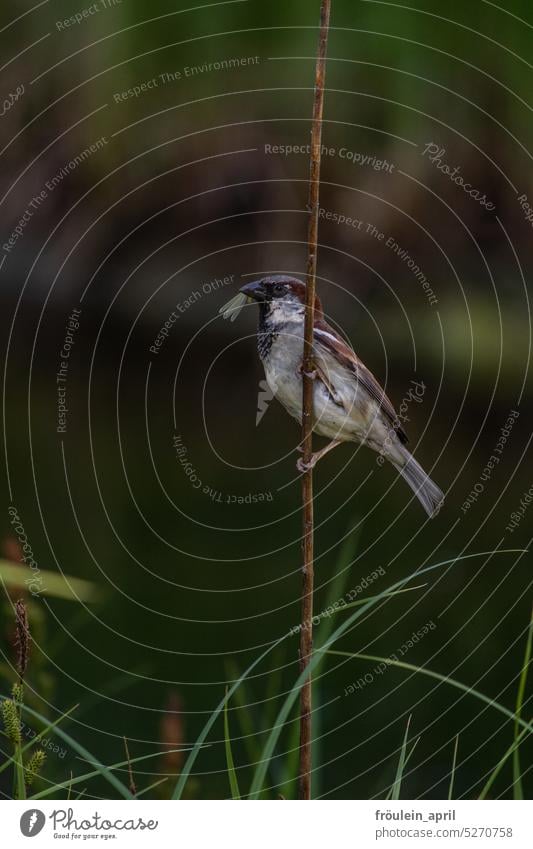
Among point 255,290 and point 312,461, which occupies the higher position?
point 255,290

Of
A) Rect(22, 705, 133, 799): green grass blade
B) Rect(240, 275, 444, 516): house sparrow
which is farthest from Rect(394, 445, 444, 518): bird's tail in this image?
Rect(22, 705, 133, 799): green grass blade

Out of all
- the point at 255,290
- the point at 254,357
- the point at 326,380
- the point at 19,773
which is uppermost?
the point at 254,357

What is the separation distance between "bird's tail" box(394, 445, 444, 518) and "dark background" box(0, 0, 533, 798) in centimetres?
128

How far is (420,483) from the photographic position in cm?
360

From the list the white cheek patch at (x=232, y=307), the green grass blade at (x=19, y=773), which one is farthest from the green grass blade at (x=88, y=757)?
the white cheek patch at (x=232, y=307)

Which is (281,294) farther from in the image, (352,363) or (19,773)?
(19,773)

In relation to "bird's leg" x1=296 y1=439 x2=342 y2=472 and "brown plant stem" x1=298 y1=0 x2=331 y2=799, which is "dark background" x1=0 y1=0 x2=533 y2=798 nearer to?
"bird's leg" x1=296 y1=439 x2=342 y2=472

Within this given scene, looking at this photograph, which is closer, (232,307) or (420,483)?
(232,307)

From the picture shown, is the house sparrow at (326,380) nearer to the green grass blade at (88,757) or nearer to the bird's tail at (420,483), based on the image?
the bird's tail at (420,483)

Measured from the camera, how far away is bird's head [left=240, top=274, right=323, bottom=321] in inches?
127

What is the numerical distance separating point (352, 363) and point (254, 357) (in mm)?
6075

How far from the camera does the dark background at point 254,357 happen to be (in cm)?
522

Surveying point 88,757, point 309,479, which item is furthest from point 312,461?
point 88,757

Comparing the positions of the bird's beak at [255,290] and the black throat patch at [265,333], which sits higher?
the bird's beak at [255,290]
